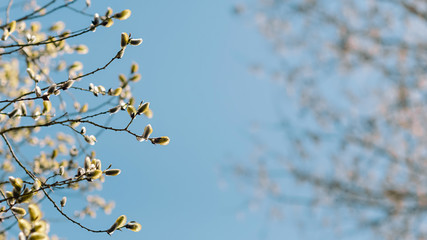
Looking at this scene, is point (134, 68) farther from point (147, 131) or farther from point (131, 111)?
point (147, 131)

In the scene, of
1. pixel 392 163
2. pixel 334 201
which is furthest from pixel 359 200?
pixel 392 163

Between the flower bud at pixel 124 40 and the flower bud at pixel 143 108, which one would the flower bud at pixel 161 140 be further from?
the flower bud at pixel 124 40

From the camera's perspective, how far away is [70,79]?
1.48 metres

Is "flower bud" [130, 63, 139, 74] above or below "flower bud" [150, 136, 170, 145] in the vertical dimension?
above

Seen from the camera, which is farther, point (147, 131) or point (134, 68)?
point (134, 68)

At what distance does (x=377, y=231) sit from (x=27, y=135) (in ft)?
15.4

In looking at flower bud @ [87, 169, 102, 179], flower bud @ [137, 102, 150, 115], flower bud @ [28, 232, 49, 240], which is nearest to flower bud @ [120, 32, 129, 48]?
flower bud @ [137, 102, 150, 115]

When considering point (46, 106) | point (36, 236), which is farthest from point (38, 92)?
point (36, 236)

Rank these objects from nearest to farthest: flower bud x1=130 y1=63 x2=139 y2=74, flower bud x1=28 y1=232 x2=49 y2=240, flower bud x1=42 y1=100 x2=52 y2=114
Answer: flower bud x1=28 y1=232 x2=49 y2=240 < flower bud x1=42 y1=100 x2=52 y2=114 < flower bud x1=130 y1=63 x2=139 y2=74

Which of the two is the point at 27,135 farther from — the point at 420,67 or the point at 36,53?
the point at 420,67

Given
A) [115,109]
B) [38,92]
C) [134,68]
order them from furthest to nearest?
[134,68], [115,109], [38,92]

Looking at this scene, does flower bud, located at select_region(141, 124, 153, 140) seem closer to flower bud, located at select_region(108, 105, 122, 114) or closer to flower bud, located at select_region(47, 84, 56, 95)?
flower bud, located at select_region(108, 105, 122, 114)

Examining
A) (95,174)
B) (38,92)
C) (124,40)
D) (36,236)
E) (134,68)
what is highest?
(134,68)

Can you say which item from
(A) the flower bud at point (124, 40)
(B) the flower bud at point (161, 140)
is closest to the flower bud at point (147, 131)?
(B) the flower bud at point (161, 140)
